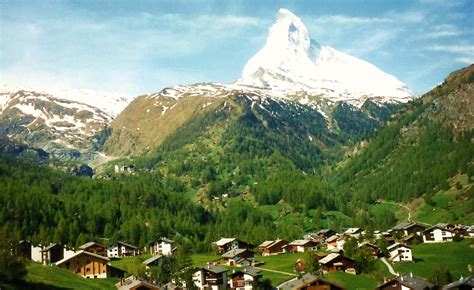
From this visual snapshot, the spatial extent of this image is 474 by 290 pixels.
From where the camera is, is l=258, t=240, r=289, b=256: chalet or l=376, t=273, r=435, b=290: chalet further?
l=258, t=240, r=289, b=256: chalet

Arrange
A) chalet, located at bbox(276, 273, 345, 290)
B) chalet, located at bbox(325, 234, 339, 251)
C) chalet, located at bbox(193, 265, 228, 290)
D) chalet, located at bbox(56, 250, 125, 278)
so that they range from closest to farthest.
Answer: chalet, located at bbox(276, 273, 345, 290) → chalet, located at bbox(193, 265, 228, 290) → chalet, located at bbox(56, 250, 125, 278) → chalet, located at bbox(325, 234, 339, 251)

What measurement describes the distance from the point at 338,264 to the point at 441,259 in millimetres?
28242

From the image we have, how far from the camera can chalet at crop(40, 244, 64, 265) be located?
509 ft

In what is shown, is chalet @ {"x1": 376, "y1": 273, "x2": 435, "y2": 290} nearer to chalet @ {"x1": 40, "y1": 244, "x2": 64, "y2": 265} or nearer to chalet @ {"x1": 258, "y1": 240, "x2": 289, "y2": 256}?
chalet @ {"x1": 258, "y1": 240, "x2": 289, "y2": 256}

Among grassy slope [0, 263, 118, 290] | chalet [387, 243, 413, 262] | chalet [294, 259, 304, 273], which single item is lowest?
chalet [294, 259, 304, 273]

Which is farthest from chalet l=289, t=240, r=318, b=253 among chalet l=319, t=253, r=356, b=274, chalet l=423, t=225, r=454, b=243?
chalet l=319, t=253, r=356, b=274

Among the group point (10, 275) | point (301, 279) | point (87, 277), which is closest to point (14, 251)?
point (10, 275)

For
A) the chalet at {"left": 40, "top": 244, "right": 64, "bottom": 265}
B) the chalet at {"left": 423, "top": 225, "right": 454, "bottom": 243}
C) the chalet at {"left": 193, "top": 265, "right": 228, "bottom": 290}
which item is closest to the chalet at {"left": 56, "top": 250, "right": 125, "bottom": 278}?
the chalet at {"left": 40, "top": 244, "right": 64, "bottom": 265}

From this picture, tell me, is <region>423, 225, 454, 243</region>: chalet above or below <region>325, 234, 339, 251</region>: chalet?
above

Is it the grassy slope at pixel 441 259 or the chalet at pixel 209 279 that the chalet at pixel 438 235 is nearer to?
the grassy slope at pixel 441 259

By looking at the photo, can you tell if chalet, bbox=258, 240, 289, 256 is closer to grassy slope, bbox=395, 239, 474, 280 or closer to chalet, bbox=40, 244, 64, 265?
grassy slope, bbox=395, 239, 474, 280

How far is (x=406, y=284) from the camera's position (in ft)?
352

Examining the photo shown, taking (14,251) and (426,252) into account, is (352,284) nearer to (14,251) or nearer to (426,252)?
(426,252)

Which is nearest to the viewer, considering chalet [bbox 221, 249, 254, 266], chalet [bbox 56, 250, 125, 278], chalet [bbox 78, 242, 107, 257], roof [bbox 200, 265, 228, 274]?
roof [bbox 200, 265, 228, 274]
